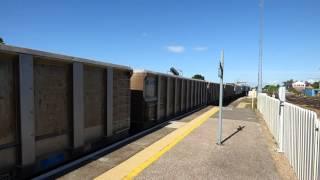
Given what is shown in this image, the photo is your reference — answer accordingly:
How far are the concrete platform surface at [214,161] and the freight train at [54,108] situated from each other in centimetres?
187

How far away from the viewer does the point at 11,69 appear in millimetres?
4664

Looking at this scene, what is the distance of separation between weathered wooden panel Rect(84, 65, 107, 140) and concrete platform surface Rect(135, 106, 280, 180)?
199 cm

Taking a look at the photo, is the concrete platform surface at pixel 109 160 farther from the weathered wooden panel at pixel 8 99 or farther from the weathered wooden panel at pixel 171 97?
the weathered wooden panel at pixel 171 97

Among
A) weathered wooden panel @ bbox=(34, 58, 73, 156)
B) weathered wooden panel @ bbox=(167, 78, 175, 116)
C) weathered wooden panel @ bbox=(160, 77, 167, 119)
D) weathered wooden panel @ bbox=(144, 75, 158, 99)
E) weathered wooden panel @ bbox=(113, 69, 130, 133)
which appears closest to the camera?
weathered wooden panel @ bbox=(34, 58, 73, 156)

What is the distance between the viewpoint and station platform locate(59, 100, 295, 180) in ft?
18.3

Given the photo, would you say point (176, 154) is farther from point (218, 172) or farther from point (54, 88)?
point (54, 88)

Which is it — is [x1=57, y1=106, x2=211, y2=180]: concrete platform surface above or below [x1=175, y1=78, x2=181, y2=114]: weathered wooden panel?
below

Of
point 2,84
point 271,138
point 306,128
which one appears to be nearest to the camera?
point 2,84

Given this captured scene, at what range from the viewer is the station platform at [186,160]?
18.3 feet

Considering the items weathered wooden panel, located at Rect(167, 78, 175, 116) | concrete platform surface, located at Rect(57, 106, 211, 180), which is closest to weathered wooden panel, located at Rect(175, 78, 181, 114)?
weathered wooden panel, located at Rect(167, 78, 175, 116)

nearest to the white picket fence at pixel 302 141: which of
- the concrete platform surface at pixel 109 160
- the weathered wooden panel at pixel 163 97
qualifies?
the concrete platform surface at pixel 109 160

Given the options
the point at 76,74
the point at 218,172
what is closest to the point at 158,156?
the point at 218,172

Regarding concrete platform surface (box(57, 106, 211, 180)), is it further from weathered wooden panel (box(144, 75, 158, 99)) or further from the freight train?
weathered wooden panel (box(144, 75, 158, 99))

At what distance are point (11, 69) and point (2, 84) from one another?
30 centimetres
